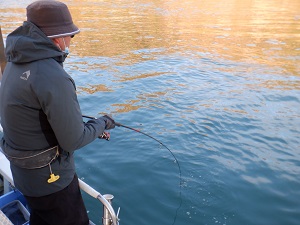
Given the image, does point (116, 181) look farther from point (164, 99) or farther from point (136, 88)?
point (136, 88)

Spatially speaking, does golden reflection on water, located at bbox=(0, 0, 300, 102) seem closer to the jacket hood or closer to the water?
the water

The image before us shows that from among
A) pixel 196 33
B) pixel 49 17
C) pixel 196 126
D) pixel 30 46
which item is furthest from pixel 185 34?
pixel 30 46

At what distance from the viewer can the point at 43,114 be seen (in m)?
2.41

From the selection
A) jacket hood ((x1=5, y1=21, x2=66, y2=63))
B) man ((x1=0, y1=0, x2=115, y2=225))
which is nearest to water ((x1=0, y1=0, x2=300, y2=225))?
man ((x1=0, y1=0, x2=115, y2=225))

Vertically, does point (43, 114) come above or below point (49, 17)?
below

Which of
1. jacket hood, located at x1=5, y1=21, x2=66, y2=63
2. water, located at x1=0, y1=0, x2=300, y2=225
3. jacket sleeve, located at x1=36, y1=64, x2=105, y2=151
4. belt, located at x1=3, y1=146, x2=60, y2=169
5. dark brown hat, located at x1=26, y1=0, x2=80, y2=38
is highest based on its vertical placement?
dark brown hat, located at x1=26, y1=0, x2=80, y2=38

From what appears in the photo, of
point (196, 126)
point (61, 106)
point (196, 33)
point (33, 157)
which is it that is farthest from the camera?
point (196, 33)

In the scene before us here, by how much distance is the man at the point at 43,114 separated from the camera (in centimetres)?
229

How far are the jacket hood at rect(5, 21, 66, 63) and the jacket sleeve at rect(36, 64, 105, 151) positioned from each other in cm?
14

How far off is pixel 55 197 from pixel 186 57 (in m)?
13.5

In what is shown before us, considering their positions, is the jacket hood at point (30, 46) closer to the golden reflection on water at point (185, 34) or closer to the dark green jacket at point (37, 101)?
the dark green jacket at point (37, 101)

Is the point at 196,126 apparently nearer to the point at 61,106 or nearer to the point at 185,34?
the point at 61,106

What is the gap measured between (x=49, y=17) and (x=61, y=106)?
71 centimetres

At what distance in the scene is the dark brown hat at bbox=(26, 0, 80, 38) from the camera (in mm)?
2439
